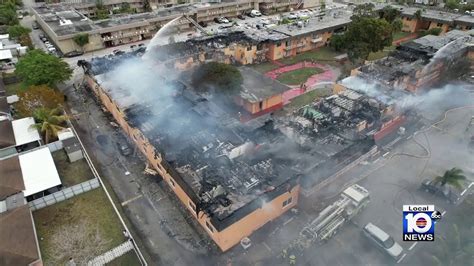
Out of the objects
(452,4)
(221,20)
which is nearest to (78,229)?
(221,20)

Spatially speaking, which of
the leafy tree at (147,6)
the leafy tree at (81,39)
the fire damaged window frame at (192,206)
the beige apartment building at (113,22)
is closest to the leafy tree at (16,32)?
the beige apartment building at (113,22)

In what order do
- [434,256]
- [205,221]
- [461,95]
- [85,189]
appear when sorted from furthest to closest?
1. [461,95]
2. [85,189]
3. [205,221]
4. [434,256]

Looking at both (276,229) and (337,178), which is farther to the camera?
(337,178)

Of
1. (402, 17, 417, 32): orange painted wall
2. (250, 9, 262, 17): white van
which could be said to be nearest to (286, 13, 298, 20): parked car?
(250, 9, 262, 17): white van

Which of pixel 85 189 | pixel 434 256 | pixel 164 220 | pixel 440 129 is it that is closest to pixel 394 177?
pixel 434 256

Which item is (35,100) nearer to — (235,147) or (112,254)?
(112,254)

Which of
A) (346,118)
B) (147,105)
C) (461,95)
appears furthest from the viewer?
(461,95)

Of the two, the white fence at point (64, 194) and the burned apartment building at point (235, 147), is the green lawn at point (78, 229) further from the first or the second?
the burned apartment building at point (235, 147)

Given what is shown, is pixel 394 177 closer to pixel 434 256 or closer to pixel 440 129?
pixel 434 256
